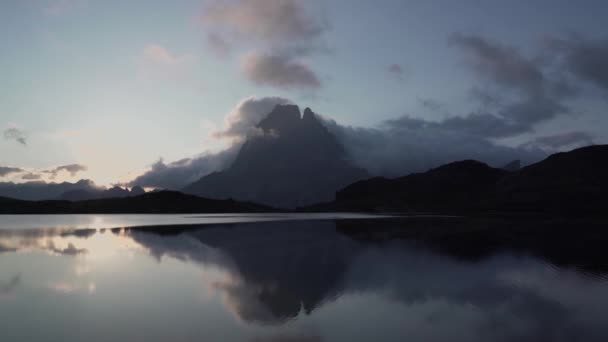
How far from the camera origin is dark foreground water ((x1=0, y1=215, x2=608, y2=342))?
68.8 feet

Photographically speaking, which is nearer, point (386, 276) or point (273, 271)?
point (386, 276)

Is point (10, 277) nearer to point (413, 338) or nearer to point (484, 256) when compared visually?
point (413, 338)

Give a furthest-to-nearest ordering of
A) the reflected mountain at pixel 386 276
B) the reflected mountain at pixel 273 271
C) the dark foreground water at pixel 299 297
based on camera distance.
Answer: the reflected mountain at pixel 273 271
the reflected mountain at pixel 386 276
the dark foreground water at pixel 299 297

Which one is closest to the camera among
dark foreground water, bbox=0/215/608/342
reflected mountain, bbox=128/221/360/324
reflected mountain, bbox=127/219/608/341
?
dark foreground water, bbox=0/215/608/342

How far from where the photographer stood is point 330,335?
20.3 meters

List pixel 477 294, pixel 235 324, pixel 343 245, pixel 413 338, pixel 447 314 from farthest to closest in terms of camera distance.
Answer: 1. pixel 343 245
2. pixel 477 294
3. pixel 447 314
4. pixel 235 324
5. pixel 413 338

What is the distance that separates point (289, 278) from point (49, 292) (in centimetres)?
1681

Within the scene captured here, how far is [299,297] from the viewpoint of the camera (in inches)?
1117

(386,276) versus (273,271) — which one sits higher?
(273,271)

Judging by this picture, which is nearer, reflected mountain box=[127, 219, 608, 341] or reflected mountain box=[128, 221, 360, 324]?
reflected mountain box=[127, 219, 608, 341]

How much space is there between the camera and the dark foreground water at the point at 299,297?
21.0 metres

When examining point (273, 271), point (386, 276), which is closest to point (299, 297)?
point (273, 271)

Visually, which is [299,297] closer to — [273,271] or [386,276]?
[273,271]

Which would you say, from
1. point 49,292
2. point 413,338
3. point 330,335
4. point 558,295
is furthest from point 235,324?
point 558,295
